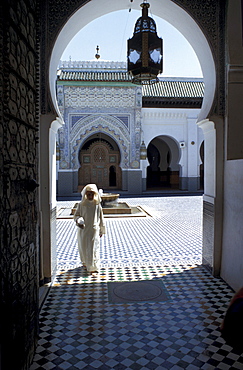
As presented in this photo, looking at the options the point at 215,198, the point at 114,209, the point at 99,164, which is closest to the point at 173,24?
the point at 215,198

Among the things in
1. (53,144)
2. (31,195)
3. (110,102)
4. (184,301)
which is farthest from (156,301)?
(110,102)

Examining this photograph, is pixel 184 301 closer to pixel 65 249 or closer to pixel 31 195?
pixel 31 195

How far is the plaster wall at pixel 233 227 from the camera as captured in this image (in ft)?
7.72

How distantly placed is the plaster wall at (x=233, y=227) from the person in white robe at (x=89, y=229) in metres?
1.02

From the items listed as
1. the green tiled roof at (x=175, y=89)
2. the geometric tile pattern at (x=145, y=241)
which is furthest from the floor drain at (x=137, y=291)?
the green tiled roof at (x=175, y=89)

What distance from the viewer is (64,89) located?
9.75 metres

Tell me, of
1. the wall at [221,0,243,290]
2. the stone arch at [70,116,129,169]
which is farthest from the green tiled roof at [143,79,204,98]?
the wall at [221,0,243,290]

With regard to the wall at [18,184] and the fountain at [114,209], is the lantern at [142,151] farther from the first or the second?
the wall at [18,184]

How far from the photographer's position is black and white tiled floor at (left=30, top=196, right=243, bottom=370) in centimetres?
158

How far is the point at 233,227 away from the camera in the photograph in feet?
8.18

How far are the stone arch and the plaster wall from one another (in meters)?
7.43

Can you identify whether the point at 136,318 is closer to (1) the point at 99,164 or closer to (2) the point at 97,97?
(2) the point at 97,97

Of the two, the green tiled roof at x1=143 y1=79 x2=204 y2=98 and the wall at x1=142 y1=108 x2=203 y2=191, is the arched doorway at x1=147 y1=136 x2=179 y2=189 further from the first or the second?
the green tiled roof at x1=143 y1=79 x2=204 y2=98

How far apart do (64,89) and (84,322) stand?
8644mm
